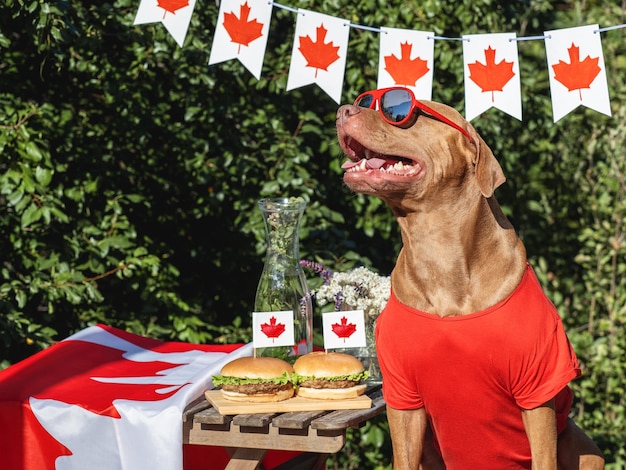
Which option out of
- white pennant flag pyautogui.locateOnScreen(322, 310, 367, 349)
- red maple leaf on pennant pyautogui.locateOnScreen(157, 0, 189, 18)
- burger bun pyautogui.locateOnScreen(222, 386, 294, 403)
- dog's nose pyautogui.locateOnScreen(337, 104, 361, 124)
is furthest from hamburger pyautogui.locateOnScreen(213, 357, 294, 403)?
red maple leaf on pennant pyautogui.locateOnScreen(157, 0, 189, 18)

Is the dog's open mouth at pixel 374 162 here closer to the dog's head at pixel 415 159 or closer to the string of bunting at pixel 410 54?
the dog's head at pixel 415 159

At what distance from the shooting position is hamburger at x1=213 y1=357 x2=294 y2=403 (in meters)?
2.91

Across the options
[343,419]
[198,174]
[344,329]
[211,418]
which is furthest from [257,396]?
[198,174]

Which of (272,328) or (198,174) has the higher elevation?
(198,174)

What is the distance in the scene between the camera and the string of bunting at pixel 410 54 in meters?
3.49

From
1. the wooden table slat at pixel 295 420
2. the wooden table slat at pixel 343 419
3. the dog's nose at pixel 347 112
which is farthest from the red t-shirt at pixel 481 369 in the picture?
the dog's nose at pixel 347 112

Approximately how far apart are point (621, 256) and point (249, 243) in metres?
2.18

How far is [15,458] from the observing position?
306cm

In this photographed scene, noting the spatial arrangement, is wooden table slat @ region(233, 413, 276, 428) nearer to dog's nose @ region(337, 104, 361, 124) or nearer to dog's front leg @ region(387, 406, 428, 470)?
dog's front leg @ region(387, 406, 428, 470)

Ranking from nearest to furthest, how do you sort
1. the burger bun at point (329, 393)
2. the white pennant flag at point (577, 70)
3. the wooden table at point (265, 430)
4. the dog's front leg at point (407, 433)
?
the wooden table at point (265, 430)
the dog's front leg at point (407, 433)
the burger bun at point (329, 393)
the white pennant flag at point (577, 70)

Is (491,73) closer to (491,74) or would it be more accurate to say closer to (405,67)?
(491,74)

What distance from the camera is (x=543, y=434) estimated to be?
264cm

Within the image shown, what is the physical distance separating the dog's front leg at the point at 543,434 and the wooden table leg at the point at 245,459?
826mm

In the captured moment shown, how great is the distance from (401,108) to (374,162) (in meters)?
0.18
